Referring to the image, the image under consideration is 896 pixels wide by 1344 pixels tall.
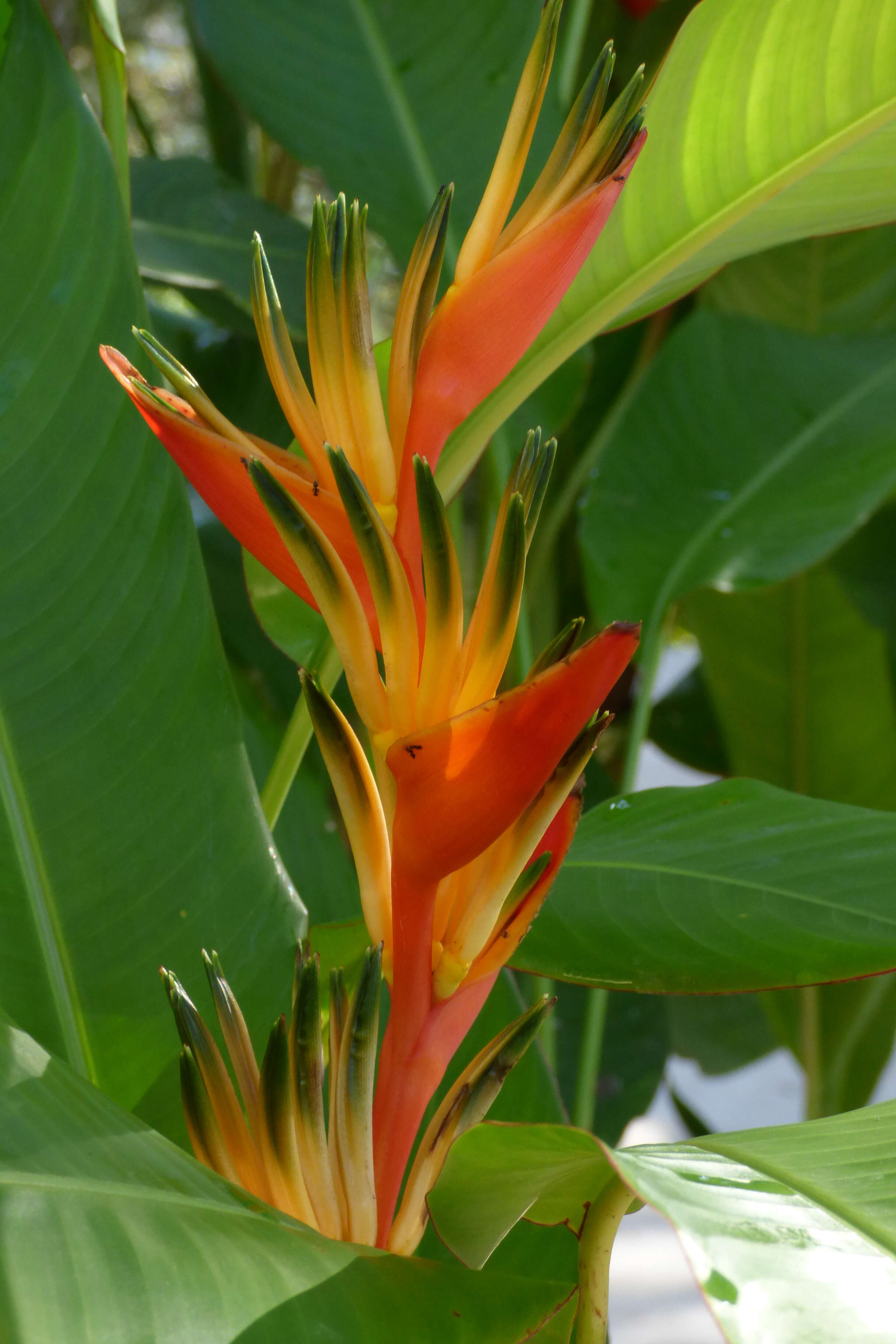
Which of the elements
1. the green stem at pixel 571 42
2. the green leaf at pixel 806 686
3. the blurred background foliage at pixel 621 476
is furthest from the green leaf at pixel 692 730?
the green stem at pixel 571 42

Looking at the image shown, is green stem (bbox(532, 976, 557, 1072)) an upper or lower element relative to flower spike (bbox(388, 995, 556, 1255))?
lower

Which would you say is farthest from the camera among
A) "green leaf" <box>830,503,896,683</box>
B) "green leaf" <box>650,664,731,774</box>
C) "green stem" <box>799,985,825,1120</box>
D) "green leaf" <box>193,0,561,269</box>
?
"green leaf" <box>650,664,731,774</box>

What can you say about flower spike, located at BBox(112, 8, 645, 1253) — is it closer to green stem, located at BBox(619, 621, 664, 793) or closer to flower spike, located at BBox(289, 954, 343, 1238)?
flower spike, located at BBox(289, 954, 343, 1238)

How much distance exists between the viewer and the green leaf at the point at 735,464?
71 centimetres

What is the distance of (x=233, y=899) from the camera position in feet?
1.43

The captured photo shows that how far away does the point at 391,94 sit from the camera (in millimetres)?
684

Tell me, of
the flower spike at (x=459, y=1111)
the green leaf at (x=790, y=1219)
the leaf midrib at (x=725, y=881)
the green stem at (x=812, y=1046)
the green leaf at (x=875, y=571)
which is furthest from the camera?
the green stem at (x=812, y=1046)

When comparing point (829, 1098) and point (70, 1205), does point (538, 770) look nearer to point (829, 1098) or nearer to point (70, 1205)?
point (70, 1205)

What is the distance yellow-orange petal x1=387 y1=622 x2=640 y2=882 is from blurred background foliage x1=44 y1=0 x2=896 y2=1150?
0.76 feet

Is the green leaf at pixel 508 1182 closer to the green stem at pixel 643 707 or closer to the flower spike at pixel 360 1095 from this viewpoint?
the flower spike at pixel 360 1095

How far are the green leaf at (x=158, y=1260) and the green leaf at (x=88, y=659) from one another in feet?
0.36

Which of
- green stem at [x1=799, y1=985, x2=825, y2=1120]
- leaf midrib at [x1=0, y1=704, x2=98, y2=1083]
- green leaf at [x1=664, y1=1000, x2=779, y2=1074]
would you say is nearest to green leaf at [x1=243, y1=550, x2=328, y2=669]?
leaf midrib at [x1=0, y1=704, x2=98, y2=1083]

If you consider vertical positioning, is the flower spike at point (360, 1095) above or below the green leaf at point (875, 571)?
below

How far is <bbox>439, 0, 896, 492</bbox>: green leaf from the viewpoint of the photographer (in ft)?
1.44
